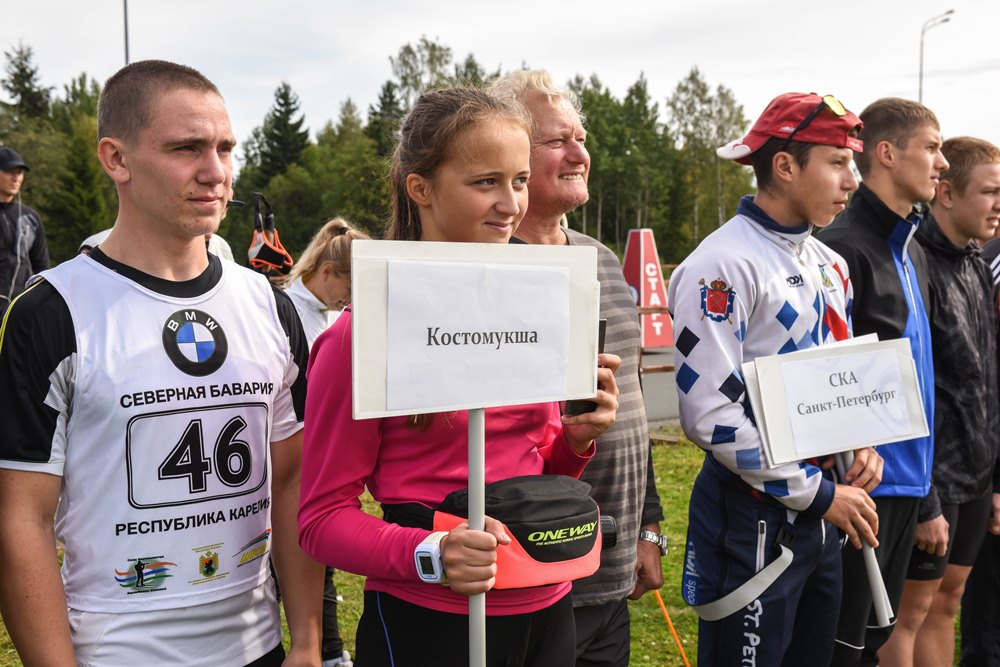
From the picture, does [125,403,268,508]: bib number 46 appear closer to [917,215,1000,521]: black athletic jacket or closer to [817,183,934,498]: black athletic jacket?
[817,183,934,498]: black athletic jacket

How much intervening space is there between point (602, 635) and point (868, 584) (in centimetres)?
113

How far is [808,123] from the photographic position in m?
2.98

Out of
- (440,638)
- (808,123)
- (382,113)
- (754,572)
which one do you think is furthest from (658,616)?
(382,113)

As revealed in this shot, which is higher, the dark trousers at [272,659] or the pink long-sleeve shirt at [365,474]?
the pink long-sleeve shirt at [365,474]

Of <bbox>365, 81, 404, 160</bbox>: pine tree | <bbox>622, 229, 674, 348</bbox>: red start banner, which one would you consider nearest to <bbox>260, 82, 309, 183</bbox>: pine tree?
<bbox>365, 81, 404, 160</bbox>: pine tree

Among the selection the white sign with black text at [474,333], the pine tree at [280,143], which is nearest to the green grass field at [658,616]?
the white sign with black text at [474,333]

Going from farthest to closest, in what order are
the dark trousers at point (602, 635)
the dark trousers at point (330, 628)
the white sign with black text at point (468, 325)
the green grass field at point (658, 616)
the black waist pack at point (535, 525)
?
the green grass field at point (658, 616) → the dark trousers at point (330, 628) → the dark trousers at point (602, 635) → the black waist pack at point (535, 525) → the white sign with black text at point (468, 325)

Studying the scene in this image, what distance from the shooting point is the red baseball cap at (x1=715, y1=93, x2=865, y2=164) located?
2961mm

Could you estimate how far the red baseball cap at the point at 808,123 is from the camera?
2961mm

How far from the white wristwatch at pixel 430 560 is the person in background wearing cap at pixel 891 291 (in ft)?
6.46

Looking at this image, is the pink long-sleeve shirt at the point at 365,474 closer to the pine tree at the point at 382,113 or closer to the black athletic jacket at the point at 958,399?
the black athletic jacket at the point at 958,399

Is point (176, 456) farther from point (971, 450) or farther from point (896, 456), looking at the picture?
point (971, 450)

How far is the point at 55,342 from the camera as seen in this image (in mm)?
1861

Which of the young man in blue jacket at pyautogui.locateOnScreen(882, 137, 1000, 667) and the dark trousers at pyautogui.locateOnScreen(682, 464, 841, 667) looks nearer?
the dark trousers at pyautogui.locateOnScreen(682, 464, 841, 667)
